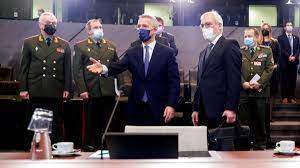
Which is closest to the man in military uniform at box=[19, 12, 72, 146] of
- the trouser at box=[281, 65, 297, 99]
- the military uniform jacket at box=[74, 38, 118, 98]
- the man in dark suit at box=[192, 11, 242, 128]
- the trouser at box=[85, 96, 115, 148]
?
the military uniform jacket at box=[74, 38, 118, 98]

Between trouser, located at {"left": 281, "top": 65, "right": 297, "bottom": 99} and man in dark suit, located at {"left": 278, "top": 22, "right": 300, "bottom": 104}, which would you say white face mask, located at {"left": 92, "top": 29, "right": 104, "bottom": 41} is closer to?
man in dark suit, located at {"left": 278, "top": 22, "right": 300, "bottom": 104}

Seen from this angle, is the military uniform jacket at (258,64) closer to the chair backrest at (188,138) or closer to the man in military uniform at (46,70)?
the man in military uniform at (46,70)

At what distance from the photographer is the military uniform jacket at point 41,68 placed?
17.8 ft

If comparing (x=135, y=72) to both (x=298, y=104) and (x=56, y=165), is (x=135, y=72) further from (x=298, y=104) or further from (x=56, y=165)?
(x=298, y=104)

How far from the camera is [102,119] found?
5.80 metres

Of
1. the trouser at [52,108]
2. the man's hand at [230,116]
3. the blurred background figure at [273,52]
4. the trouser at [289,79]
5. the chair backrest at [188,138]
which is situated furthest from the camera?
the trouser at [289,79]

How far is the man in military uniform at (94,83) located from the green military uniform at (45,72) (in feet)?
0.92

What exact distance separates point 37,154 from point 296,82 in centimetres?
737

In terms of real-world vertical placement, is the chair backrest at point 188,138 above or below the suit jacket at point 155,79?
below

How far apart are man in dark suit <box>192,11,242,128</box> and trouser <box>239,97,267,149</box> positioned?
83.9 inches

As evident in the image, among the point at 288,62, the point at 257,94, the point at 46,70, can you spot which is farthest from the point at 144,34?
the point at 288,62

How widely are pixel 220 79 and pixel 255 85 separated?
2.10m

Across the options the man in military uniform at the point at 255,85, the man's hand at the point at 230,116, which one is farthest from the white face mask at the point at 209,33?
the man in military uniform at the point at 255,85

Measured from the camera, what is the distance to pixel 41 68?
214 inches
